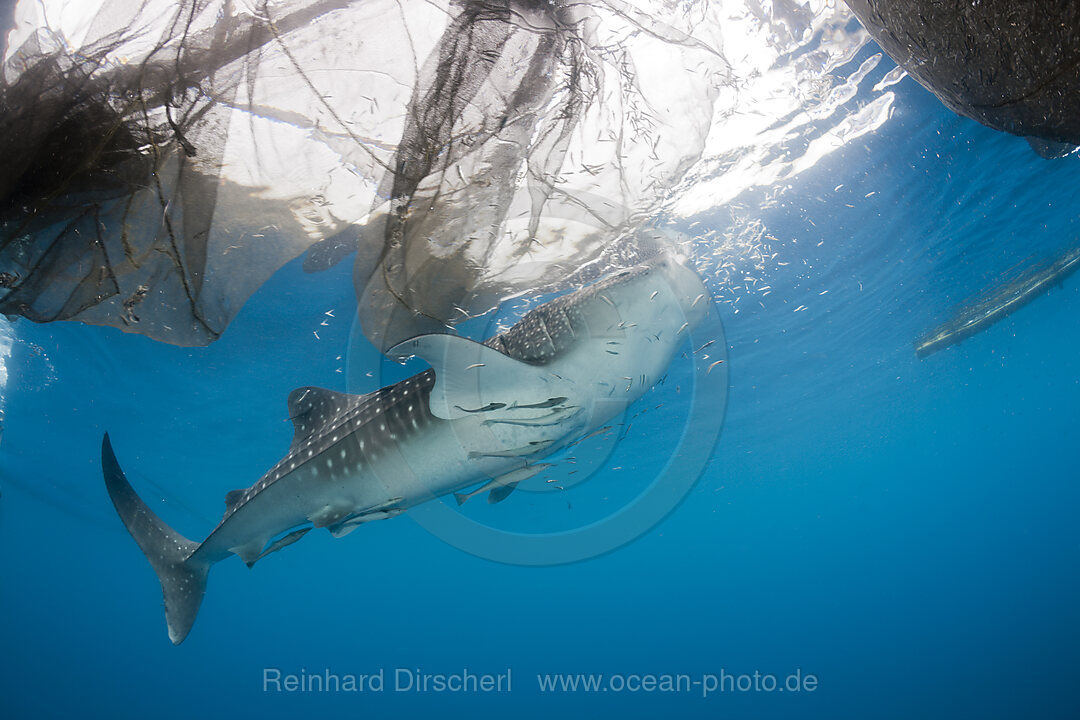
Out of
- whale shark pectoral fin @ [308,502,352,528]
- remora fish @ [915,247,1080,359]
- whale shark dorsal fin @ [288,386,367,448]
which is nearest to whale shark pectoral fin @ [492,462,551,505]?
whale shark pectoral fin @ [308,502,352,528]

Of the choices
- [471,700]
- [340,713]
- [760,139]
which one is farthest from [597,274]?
[471,700]

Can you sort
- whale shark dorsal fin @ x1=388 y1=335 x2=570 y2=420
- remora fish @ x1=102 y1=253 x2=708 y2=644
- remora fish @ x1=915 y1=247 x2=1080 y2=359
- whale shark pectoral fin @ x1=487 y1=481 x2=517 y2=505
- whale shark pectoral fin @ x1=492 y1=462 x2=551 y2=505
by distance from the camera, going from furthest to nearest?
remora fish @ x1=915 y1=247 x2=1080 y2=359 → whale shark pectoral fin @ x1=487 y1=481 x2=517 y2=505 → whale shark pectoral fin @ x1=492 y1=462 x2=551 y2=505 → remora fish @ x1=102 y1=253 x2=708 y2=644 → whale shark dorsal fin @ x1=388 y1=335 x2=570 y2=420

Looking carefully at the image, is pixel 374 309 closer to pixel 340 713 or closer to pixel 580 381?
pixel 580 381

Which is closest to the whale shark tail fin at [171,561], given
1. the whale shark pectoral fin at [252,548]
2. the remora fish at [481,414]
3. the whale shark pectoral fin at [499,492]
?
the remora fish at [481,414]

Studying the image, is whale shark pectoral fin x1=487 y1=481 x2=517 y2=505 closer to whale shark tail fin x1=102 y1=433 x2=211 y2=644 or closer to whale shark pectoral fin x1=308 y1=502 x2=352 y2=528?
whale shark pectoral fin x1=308 y1=502 x2=352 y2=528

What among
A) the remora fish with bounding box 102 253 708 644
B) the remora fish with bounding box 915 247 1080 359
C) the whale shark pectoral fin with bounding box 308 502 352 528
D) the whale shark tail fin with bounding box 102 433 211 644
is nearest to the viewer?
the remora fish with bounding box 102 253 708 644

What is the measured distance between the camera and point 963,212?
11.9 meters

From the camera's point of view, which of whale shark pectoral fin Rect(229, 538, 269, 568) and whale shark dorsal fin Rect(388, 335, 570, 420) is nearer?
whale shark dorsal fin Rect(388, 335, 570, 420)

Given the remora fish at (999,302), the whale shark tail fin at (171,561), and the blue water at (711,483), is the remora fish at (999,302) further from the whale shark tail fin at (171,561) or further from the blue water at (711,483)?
the whale shark tail fin at (171,561)

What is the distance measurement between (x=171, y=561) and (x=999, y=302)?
2527 cm

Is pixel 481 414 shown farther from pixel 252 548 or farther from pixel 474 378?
pixel 252 548

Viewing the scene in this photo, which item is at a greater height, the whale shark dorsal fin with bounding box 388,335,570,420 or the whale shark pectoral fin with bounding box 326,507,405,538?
the whale shark dorsal fin with bounding box 388,335,570,420

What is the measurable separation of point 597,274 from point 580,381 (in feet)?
13.6

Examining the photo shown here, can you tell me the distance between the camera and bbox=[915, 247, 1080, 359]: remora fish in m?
16.5
